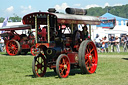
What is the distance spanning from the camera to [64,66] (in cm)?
1045

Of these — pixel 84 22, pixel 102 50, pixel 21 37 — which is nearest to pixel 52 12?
pixel 84 22

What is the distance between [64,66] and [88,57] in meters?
1.41

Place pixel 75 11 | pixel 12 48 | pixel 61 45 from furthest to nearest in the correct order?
pixel 12 48
pixel 75 11
pixel 61 45

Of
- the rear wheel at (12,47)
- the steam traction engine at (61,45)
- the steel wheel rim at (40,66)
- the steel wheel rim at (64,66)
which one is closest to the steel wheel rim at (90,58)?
the steam traction engine at (61,45)

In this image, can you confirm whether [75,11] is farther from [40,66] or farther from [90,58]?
[40,66]

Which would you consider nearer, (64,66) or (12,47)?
(64,66)

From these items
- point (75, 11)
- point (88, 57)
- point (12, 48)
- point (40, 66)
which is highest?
point (75, 11)

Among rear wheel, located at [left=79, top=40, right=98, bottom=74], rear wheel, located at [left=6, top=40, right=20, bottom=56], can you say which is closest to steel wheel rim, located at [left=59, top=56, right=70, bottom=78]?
rear wheel, located at [left=79, top=40, right=98, bottom=74]

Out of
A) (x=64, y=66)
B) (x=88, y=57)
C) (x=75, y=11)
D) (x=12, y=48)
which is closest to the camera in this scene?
(x=64, y=66)

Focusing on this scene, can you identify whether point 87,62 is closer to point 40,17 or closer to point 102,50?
point 40,17

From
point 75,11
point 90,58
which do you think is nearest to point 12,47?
point 75,11

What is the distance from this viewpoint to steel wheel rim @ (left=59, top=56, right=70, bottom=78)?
10391 millimetres

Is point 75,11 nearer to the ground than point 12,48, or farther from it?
farther from it

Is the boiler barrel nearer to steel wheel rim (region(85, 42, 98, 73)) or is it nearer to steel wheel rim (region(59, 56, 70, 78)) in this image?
steel wheel rim (region(85, 42, 98, 73))
